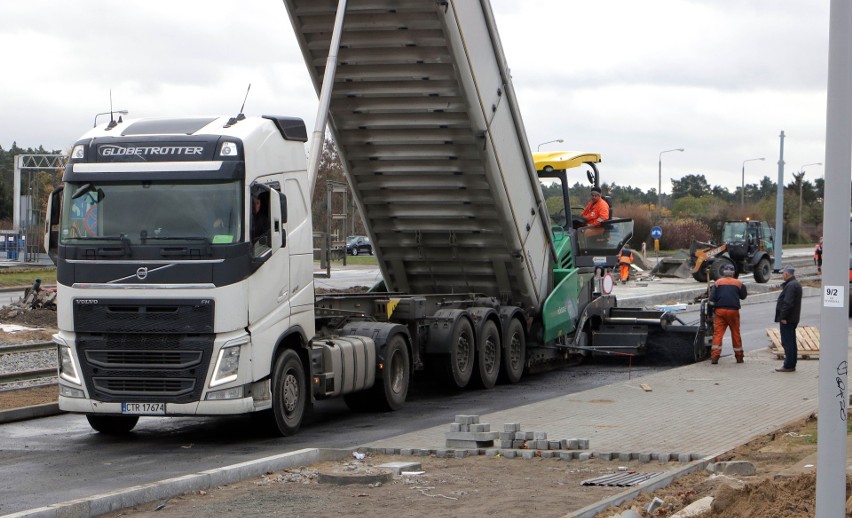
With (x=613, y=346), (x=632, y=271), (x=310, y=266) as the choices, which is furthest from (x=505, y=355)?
(x=632, y=271)

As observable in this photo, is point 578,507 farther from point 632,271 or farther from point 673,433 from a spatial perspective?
point 632,271

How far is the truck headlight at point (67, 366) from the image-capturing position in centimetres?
1153

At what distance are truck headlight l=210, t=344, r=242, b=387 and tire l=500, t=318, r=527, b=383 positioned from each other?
6284 mm

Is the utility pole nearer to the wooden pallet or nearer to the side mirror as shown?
the side mirror

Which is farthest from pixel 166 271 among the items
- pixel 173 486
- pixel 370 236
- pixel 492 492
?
pixel 370 236

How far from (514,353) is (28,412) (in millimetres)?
7210

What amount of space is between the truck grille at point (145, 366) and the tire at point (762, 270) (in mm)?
35878

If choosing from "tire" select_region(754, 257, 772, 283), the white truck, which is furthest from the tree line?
the white truck

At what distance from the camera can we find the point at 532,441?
10.5 m

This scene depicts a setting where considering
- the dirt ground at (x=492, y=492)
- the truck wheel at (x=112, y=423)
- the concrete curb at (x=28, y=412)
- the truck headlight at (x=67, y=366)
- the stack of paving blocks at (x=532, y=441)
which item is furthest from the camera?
the concrete curb at (x=28, y=412)

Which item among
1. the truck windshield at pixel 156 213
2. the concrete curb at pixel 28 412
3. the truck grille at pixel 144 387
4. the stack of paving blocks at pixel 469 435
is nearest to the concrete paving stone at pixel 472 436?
the stack of paving blocks at pixel 469 435

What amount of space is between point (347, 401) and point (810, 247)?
83.1 meters

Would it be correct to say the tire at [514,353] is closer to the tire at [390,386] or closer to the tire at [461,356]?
the tire at [461,356]

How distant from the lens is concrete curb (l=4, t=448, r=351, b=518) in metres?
7.46
